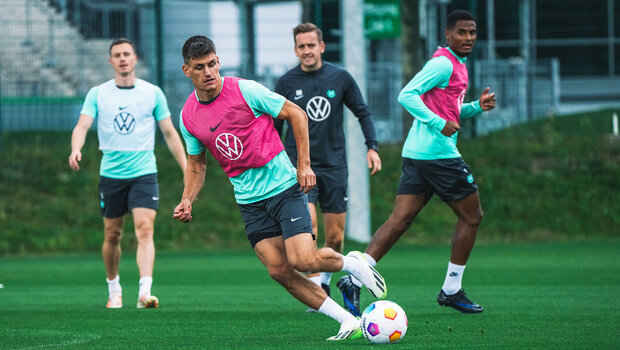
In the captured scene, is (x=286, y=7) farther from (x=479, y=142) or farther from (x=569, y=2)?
(x=569, y=2)

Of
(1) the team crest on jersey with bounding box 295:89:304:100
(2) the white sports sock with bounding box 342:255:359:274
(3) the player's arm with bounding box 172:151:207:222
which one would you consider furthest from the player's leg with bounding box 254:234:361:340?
(1) the team crest on jersey with bounding box 295:89:304:100

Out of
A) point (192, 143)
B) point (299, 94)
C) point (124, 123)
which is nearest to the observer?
point (192, 143)

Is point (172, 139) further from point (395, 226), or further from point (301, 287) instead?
point (301, 287)

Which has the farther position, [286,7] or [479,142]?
[286,7]

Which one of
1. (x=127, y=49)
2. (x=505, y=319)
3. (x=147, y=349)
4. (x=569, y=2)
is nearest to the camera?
(x=147, y=349)

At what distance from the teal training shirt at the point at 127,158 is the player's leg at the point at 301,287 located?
121 inches

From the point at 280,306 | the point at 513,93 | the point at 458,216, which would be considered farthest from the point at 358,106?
the point at 513,93

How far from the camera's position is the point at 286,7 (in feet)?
74.2

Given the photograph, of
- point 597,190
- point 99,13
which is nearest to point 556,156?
point 597,190

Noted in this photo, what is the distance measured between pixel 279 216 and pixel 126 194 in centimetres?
328

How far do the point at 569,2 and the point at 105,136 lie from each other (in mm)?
21838

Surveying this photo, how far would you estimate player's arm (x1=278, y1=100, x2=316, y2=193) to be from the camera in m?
6.52

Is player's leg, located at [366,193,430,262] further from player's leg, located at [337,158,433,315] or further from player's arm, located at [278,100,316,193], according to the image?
player's arm, located at [278,100,316,193]

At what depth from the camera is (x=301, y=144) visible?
667cm
